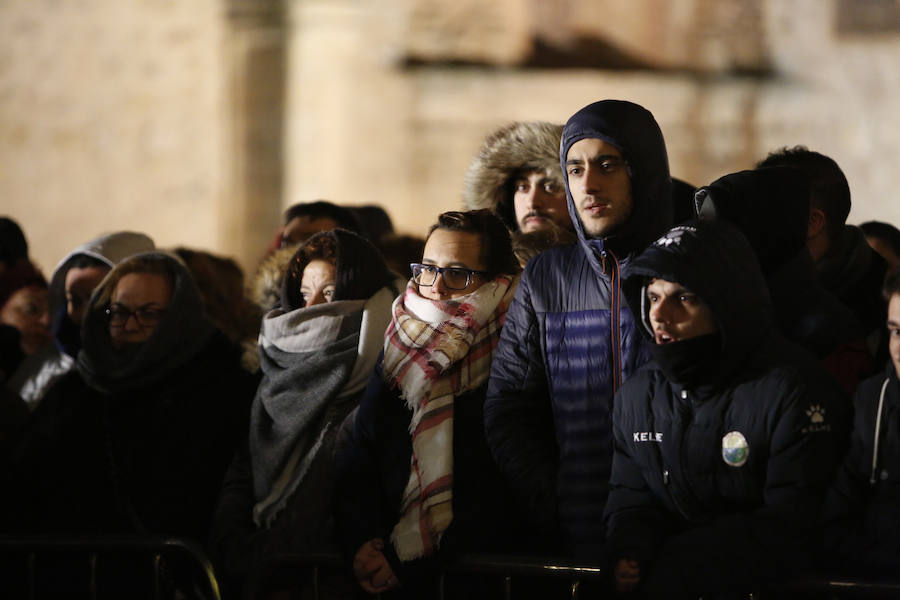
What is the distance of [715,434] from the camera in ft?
9.07

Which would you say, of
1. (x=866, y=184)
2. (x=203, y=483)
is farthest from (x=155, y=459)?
(x=866, y=184)

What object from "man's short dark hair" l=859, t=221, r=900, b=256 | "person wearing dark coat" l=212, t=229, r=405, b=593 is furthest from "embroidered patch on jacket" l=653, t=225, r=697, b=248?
"man's short dark hair" l=859, t=221, r=900, b=256

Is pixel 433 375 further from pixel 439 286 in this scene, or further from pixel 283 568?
pixel 283 568

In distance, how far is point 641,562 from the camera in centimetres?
278

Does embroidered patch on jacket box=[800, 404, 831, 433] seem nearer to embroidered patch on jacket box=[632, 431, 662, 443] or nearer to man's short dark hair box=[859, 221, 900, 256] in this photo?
embroidered patch on jacket box=[632, 431, 662, 443]

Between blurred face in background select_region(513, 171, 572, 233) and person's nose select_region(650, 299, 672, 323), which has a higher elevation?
blurred face in background select_region(513, 171, 572, 233)

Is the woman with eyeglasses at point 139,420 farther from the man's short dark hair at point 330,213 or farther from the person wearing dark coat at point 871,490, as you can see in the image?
the person wearing dark coat at point 871,490

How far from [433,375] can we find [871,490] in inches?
44.5

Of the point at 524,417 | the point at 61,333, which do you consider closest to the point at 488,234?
the point at 524,417

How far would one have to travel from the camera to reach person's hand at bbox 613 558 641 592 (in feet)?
9.14

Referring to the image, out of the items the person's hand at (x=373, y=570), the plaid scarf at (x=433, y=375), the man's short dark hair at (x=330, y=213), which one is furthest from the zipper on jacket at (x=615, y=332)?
the man's short dark hair at (x=330, y=213)

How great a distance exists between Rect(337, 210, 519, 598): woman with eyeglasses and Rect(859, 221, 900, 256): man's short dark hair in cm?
165

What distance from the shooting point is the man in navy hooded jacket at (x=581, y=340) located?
3.12 m

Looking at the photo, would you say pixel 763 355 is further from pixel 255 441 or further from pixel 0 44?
pixel 0 44
